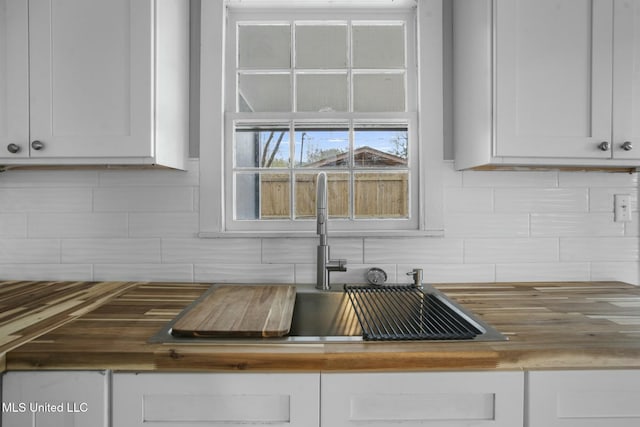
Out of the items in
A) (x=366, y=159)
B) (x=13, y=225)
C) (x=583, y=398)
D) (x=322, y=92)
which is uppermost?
(x=322, y=92)

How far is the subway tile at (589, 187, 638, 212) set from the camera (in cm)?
176

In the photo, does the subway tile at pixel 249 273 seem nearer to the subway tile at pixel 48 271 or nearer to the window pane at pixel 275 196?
the window pane at pixel 275 196

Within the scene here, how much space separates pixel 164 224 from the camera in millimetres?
1736

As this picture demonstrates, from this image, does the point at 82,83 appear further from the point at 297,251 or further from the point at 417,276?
the point at 417,276

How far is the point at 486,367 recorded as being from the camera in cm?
96

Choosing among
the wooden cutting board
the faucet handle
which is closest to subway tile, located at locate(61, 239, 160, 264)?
the wooden cutting board

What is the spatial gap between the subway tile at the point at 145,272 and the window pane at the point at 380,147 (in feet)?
3.18

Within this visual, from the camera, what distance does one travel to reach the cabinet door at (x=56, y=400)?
95 centimetres

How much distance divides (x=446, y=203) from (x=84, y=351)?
1.48 metres

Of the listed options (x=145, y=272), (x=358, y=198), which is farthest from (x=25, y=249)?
(x=358, y=198)

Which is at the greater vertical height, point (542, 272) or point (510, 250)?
point (510, 250)

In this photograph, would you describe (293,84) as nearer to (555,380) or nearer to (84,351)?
(84,351)

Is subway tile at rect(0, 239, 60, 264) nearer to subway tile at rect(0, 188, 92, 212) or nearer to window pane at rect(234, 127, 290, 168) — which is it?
subway tile at rect(0, 188, 92, 212)

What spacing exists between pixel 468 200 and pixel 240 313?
115 centimetres
